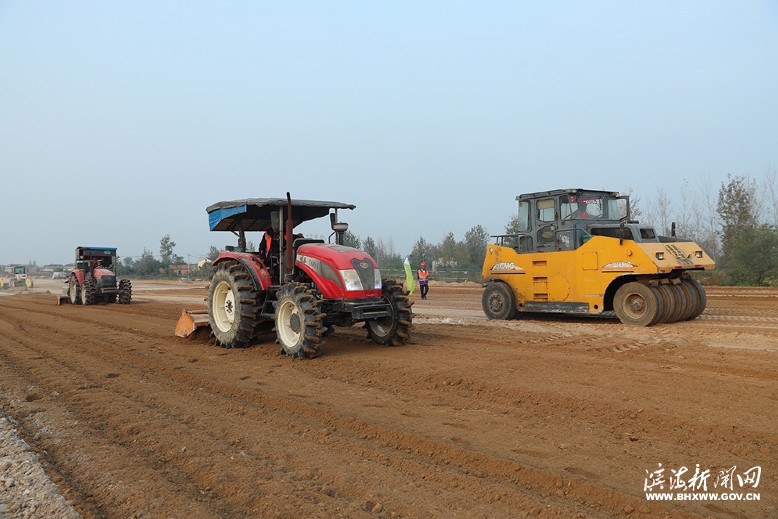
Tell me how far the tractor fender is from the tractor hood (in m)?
A: 0.70

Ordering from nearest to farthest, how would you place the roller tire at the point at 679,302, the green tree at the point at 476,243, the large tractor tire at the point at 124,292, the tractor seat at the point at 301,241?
1. the tractor seat at the point at 301,241
2. the roller tire at the point at 679,302
3. the large tractor tire at the point at 124,292
4. the green tree at the point at 476,243

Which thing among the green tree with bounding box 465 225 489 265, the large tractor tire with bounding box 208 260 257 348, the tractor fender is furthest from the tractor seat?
the green tree with bounding box 465 225 489 265

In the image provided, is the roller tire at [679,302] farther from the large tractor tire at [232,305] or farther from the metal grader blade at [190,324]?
the metal grader blade at [190,324]

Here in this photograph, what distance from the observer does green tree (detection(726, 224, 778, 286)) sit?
2197 cm

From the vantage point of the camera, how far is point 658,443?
4234 millimetres

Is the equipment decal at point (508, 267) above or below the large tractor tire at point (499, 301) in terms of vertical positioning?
above

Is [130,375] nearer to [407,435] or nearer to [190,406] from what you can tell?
[190,406]

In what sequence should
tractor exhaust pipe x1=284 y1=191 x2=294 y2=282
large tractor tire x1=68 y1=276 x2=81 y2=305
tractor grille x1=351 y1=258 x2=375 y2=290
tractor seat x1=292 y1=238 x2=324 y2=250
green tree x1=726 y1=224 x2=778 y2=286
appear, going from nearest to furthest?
tractor grille x1=351 y1=258 x2=375 y2=290
tractor exhaust pipe x1=284 y1=191 x2=294 y2=282
tractor seat x1=292 y1=238 x2=324 y2=250
green tree x1=726 y1=224 x2=778 y2=286
large tractor tire x1=68 y1=276 x2=81 y2=305

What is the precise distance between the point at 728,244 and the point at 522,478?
99.6 ft

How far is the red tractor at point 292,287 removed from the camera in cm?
819

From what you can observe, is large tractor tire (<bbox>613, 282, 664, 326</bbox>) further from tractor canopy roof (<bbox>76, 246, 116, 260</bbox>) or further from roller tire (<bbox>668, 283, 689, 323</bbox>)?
tractor canopy roof (<bbox>76, 246, 116, 260</bbox>)

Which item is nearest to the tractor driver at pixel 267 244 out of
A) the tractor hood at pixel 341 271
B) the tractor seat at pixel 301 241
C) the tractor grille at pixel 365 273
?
the tractor seat at pixel 301 241

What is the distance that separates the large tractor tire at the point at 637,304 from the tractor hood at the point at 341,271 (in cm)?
519

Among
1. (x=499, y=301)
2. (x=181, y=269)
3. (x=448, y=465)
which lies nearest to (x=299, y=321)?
(x=448, y=465)
